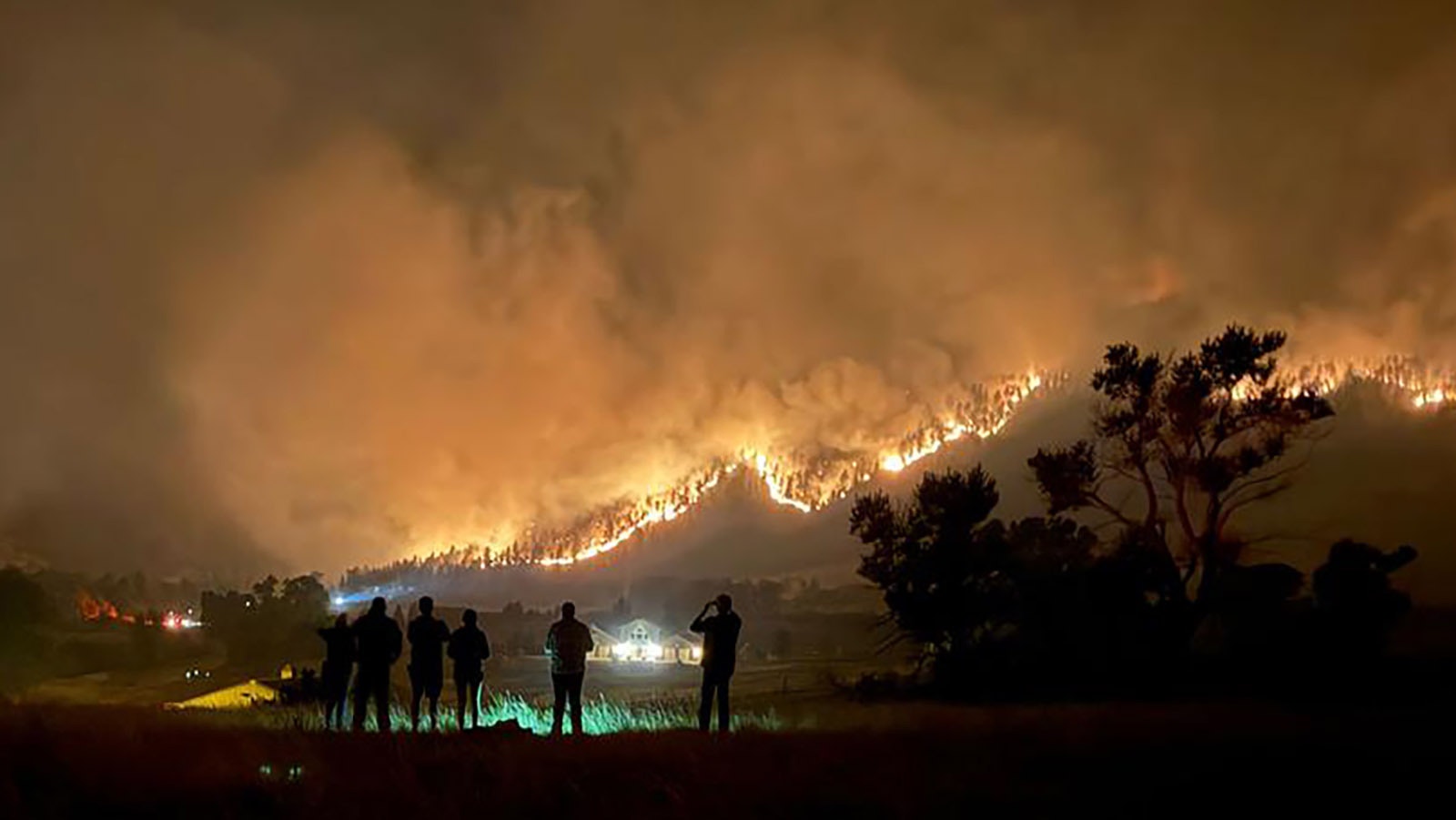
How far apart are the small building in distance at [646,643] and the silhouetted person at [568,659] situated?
55051 mm

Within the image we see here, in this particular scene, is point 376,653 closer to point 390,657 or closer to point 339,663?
point 390,657

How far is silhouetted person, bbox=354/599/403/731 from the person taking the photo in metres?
20.3

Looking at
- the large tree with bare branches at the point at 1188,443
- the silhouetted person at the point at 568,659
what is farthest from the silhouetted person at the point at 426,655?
the large tree with bare branches at the point at 1188,443

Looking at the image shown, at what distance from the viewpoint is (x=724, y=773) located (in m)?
14.5

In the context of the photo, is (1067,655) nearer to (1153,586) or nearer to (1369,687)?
(1153,586)

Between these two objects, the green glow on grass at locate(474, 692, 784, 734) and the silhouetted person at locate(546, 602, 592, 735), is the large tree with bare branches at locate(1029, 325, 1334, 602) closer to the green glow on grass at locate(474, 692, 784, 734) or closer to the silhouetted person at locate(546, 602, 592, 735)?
the green glow on grass at locate(474, 692, 784, 734)

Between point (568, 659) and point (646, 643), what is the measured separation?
189 feet

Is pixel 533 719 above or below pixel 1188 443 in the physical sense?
below

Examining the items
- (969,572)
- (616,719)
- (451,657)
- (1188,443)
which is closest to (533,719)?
(616,719)

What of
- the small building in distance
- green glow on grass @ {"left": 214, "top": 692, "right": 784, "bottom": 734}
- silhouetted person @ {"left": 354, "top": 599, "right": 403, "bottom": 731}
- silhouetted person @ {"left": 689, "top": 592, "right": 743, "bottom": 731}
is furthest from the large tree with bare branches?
the small building in distance

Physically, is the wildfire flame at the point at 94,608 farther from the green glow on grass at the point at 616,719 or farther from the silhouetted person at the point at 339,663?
the silhouetted person at the point at 339,663

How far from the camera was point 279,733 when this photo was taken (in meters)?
18.9

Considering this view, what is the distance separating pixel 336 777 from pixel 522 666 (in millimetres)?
57506

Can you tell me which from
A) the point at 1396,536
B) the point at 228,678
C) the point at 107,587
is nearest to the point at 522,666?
the point at 228,678
